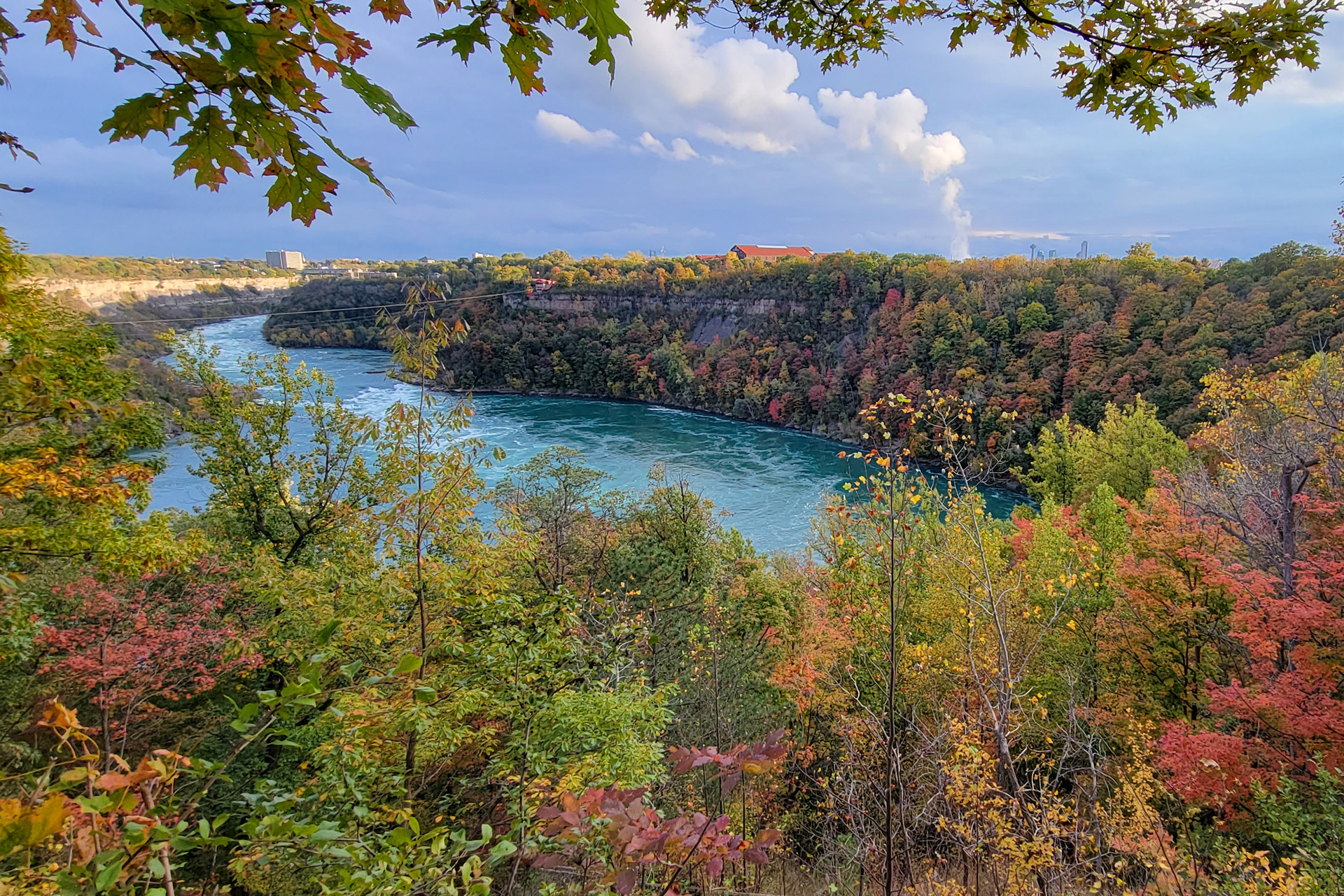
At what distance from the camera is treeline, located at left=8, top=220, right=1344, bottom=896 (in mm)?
2148

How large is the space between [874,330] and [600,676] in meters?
56.2

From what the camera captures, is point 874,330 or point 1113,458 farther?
point 874,330

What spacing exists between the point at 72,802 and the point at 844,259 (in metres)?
70.0

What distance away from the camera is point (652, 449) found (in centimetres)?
4091

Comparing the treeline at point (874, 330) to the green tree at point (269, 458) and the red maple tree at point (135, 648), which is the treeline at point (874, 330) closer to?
the green tree at point (269, 458)

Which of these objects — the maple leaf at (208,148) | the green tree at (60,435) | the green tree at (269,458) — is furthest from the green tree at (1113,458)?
the maple leaf at (208,148)

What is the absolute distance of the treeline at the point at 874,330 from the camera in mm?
33344

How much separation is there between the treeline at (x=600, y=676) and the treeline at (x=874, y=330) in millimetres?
2962

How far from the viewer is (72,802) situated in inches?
38.4

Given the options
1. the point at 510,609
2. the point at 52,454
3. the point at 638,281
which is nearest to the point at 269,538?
the point at 52,454

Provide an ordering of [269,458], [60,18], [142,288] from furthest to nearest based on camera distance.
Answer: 1. [142,288]
2. [269,458]
3. [60,18]

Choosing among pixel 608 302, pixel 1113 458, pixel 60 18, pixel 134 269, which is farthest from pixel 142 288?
pixel 1113 458

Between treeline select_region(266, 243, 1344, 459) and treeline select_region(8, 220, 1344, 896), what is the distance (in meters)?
2.96

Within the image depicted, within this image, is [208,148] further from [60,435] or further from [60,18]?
[60,435]
